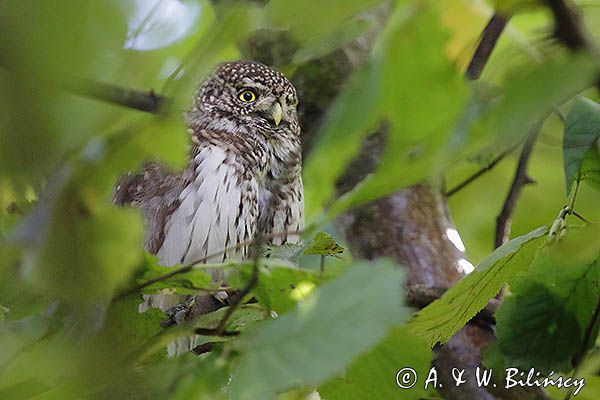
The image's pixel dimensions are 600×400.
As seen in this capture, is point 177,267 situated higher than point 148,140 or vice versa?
point 148,140

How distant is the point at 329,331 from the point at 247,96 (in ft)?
8.16

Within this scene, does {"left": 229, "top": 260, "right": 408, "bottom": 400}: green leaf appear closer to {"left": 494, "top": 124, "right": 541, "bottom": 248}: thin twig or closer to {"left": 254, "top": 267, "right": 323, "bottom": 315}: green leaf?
{"left": 254, "top": 267, "right": 323, "bottom": 315}: green leaf

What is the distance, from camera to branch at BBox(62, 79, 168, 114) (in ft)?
0.97

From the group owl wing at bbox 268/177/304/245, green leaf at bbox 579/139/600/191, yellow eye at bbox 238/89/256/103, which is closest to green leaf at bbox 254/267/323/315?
green leaf at bbox 579/139/600/191

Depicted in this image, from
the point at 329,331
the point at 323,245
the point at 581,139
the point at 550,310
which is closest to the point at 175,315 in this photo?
the point at 323,245

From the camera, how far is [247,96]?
9.58 ft

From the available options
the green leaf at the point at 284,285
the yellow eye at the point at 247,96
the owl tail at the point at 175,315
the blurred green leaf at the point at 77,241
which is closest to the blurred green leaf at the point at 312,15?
the blurred green leaf at the point at 77,241

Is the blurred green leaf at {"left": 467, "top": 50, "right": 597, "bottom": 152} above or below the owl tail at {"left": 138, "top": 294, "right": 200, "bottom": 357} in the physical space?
above

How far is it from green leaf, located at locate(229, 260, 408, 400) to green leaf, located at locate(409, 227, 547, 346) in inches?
22.8

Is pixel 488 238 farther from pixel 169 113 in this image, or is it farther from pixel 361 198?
pixel 169 113

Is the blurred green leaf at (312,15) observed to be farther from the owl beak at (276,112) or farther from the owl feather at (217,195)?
the owl beak at (276,112)

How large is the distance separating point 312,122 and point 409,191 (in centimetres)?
65

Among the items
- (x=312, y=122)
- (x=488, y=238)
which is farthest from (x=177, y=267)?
(x=312, y=122)

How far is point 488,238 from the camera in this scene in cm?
243
